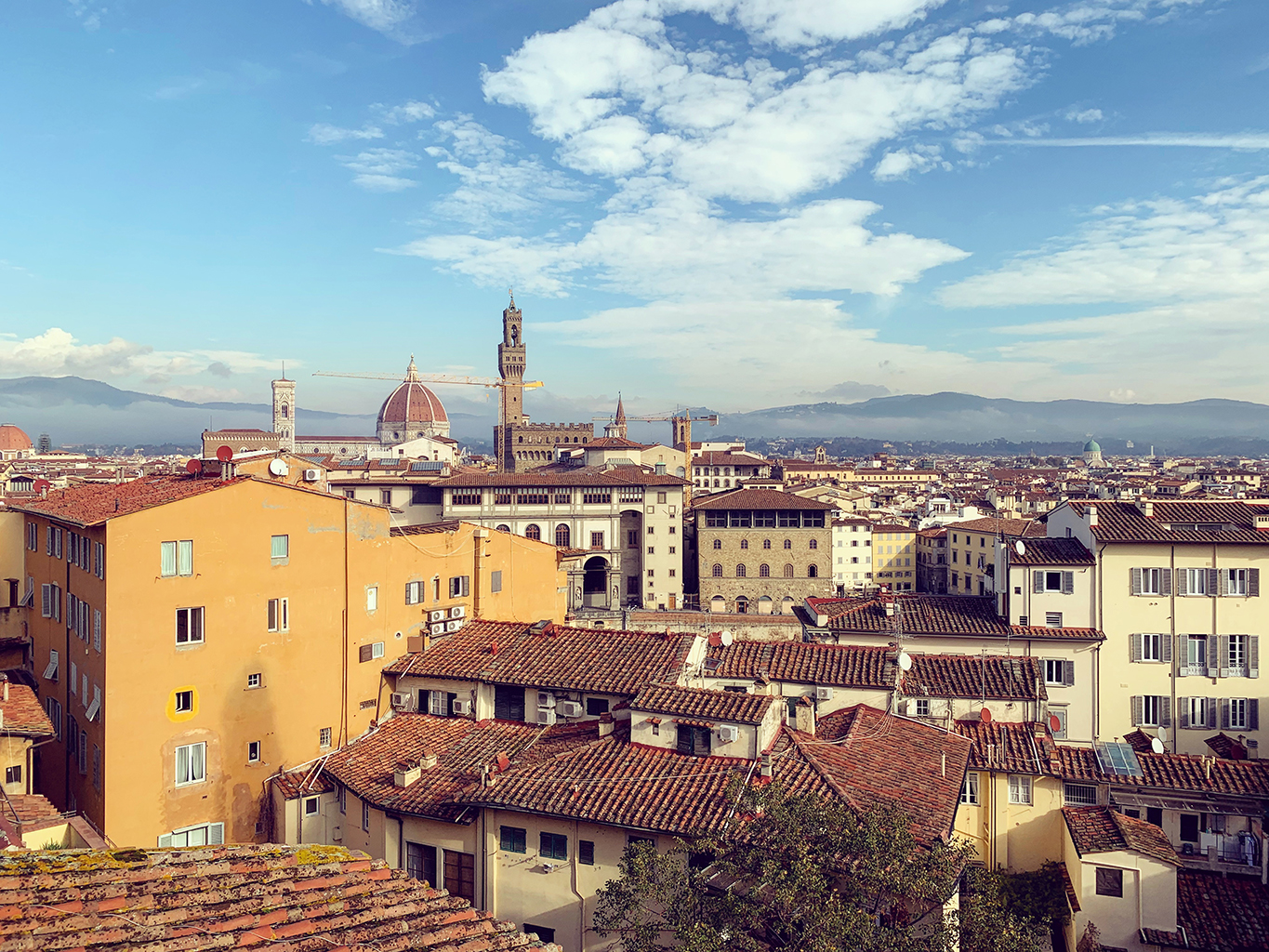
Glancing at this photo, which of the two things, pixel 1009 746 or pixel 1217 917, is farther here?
pixel 1009 746

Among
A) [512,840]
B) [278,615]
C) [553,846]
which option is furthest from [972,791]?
[278,615]

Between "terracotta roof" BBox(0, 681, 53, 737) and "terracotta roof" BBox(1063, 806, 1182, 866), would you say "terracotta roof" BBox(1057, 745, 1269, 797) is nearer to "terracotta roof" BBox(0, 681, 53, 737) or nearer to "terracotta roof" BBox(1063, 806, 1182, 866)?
"terracotta roof" BBox(1063, 806, 1182, 866)

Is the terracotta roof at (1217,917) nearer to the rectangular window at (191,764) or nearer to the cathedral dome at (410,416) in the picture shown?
the rectangular window at (191,764)

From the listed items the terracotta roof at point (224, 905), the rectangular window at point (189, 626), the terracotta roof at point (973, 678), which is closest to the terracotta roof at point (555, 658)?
the rectangular window at point (189, 626)

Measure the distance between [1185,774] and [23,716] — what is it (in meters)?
25.2

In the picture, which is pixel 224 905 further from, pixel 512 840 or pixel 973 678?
pixel 973 678

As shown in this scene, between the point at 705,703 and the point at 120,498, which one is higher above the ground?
the point at 120,498

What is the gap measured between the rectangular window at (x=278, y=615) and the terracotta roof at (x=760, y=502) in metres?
47.2

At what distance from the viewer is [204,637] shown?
18484 mm

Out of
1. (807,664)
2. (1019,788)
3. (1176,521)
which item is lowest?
(1019,788)

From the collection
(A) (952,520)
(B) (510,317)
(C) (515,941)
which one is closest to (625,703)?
(C) (515,941)

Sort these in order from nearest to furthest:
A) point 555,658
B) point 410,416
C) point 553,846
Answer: point 553,846, point 555,658, point 410,416

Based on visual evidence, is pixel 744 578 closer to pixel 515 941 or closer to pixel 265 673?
pixel 265 673

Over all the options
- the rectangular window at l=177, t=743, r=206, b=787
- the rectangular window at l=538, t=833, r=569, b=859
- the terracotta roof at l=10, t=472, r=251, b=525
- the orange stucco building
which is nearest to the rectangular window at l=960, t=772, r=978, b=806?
the rectangular window at l=538, t=833, r=569, b=859
